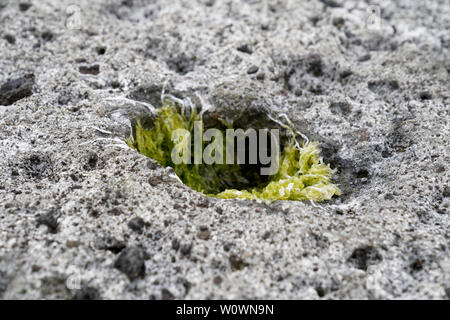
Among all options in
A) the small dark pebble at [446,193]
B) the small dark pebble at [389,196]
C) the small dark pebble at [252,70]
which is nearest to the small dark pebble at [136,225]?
the small dark pebble at [389,196]

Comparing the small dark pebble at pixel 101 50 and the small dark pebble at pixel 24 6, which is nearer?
the small dark pebble at pixel 101 50

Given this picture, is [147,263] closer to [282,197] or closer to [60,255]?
[60,255]

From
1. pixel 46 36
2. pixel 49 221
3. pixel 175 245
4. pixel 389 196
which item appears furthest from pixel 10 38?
pixel 389 196

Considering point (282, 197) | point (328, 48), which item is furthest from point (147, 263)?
point (328, 48)

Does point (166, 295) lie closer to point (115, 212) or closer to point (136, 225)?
point (136, 225)

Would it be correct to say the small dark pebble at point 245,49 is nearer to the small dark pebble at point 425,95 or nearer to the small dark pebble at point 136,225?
the small dark pebble at point 425,95

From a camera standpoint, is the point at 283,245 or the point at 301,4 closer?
the point at 283,245
